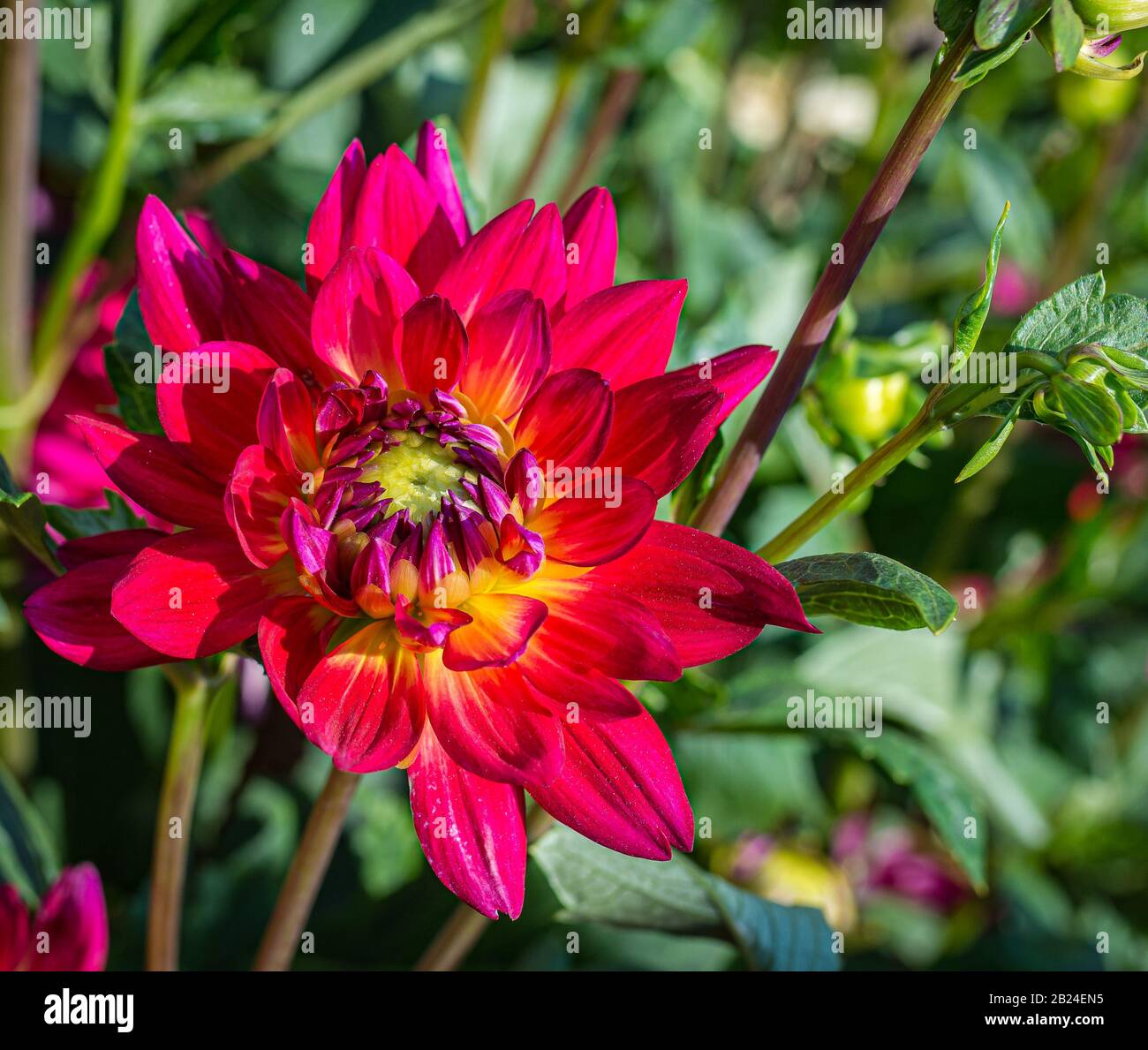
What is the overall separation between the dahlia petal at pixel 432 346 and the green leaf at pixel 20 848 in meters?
0.41

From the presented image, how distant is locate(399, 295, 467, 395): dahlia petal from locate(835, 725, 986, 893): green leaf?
339 mm

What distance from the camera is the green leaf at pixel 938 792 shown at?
645 millimetres

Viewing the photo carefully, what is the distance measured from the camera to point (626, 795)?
1.50ft

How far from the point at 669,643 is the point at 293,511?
15 cm

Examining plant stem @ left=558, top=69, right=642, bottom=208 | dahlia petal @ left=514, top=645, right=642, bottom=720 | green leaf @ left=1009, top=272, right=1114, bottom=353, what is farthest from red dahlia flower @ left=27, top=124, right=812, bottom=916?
plant stem @ left=558, top=69, right=642, bottom=208

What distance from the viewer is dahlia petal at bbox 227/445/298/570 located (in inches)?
17.8

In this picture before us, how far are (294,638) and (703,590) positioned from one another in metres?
0.16

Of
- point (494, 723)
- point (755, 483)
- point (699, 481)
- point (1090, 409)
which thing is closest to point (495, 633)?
point (494, 723)

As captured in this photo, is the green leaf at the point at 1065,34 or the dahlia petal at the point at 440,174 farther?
the dahlia petal at the point at 440,174

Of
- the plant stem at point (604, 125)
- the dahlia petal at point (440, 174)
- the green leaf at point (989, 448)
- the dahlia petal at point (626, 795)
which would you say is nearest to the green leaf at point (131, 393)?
the dahlia petal at point (440, 174)

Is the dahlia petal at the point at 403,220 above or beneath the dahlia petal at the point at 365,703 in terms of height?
above

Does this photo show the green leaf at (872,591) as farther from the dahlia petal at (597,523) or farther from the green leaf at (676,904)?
the green leaf at (676,904)

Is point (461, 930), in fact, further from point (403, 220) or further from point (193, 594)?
point (403, 220)

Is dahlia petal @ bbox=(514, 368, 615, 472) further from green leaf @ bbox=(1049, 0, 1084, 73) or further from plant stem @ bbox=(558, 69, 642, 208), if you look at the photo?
plant stem @ bbox=(558, 69, 642, 208)
